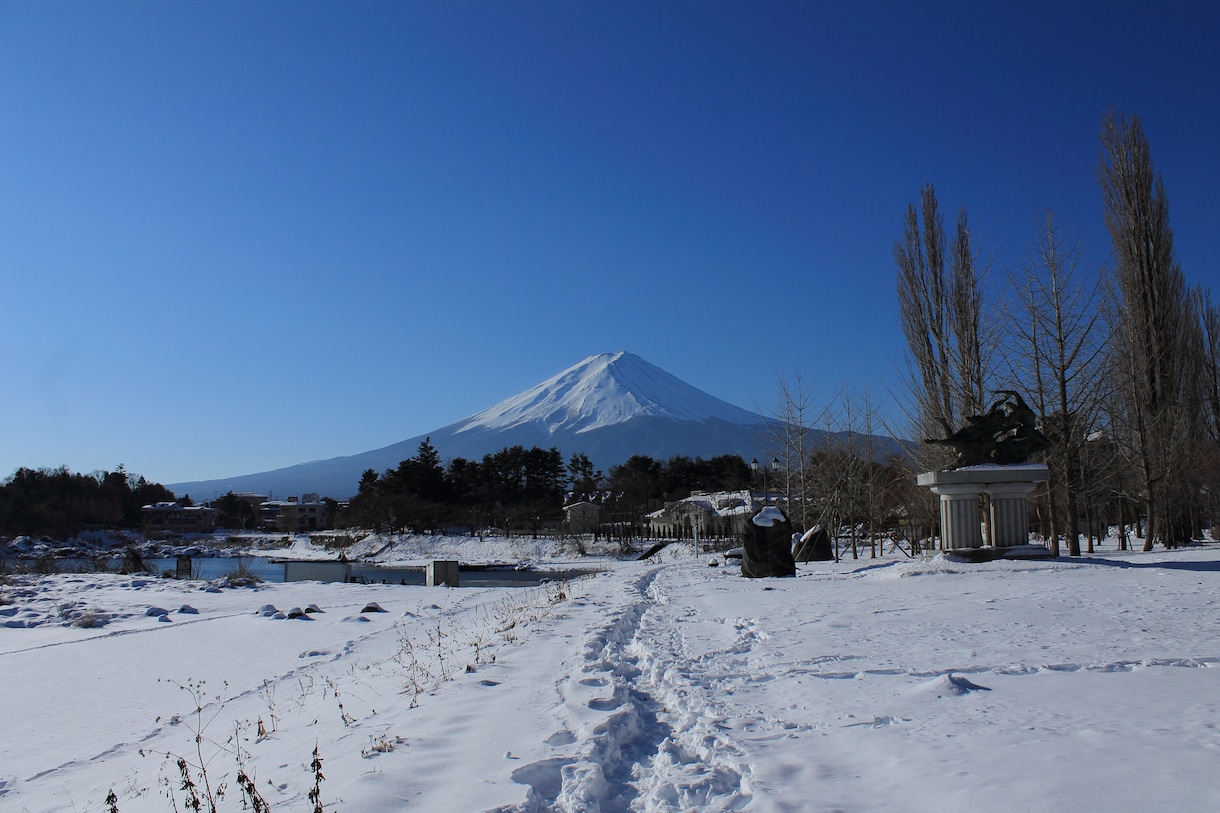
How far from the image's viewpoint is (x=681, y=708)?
5.37 m

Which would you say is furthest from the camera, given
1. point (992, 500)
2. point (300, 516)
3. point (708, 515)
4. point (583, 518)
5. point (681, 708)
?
point (300, 516)

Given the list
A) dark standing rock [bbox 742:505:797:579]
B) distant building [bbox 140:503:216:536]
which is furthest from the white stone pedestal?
distant building [bbox 140:503:216:536]

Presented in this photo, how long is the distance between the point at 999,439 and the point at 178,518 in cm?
9336

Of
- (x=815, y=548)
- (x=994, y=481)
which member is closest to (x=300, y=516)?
(x=815, y=548)

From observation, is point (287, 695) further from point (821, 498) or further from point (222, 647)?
point (821, 498)

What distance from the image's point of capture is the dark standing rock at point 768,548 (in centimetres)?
1781

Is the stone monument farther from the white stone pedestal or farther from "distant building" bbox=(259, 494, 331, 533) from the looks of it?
"distant building" bbox=(259, 494, 331, 533)

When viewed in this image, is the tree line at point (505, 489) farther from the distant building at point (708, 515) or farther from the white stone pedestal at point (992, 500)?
the white stone pedestal at point (992, 500)

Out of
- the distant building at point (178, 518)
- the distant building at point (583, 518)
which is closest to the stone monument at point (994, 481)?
the distant building at point (583, 518)

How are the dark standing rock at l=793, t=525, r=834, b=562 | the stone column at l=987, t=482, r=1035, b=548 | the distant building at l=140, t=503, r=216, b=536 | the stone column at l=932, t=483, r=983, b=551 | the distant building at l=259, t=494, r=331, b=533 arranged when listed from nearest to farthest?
the stone column at l=987, t=482, r=1035, b=548
the stone column at l=932, t=483, r=983, b=551
the dark standing rock at l=793, t=525, r=834, b=562
the distant building at l=140, t=503, r=216, b=536
the distant building at l=259, t=494, r=331, b=533

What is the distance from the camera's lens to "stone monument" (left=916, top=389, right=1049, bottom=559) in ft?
52.1

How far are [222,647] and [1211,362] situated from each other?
136ft

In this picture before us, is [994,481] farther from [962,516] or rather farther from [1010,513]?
[962,516]

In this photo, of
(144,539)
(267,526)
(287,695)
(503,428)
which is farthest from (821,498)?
(503,428)
